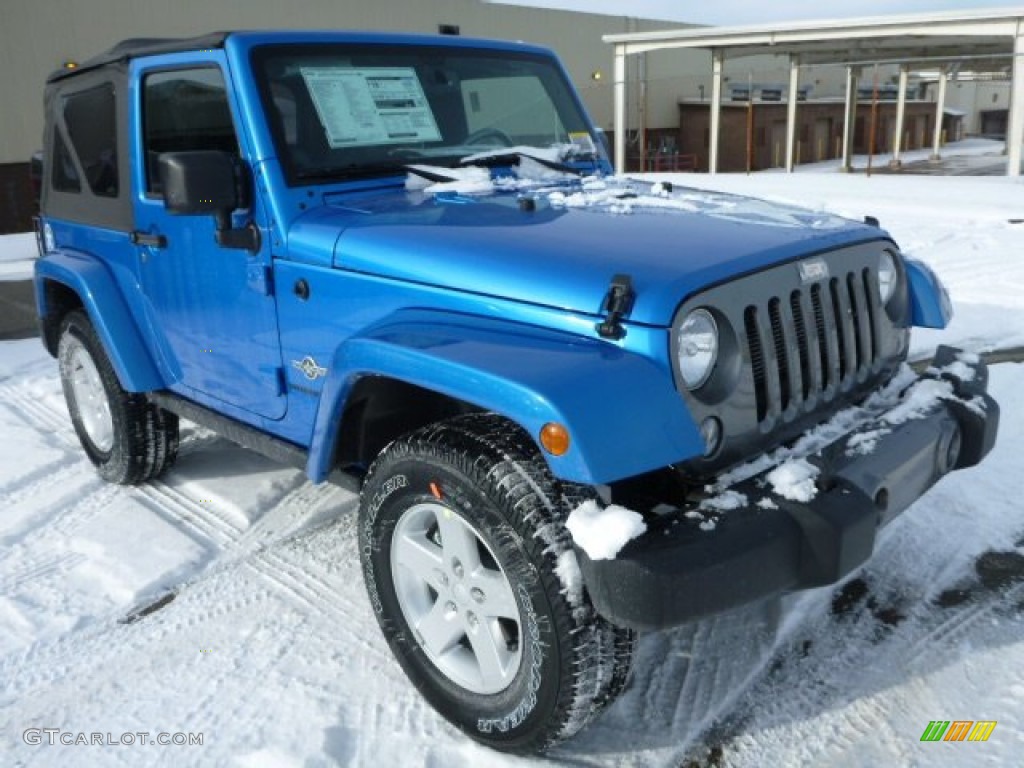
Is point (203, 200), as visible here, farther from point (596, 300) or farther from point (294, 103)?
point (596, 300)

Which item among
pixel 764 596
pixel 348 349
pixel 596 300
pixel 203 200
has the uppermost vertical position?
pixel 203 200

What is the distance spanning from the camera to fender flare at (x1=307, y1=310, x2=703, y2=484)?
202cm

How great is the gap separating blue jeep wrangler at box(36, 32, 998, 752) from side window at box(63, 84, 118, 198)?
0.04m

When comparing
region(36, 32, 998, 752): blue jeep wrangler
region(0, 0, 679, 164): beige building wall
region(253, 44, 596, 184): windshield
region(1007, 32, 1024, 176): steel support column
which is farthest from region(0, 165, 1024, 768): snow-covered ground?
region(1007, 32, 1024, 176): steel support column

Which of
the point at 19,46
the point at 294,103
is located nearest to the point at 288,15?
the point at 19,46

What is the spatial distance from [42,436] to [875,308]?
450cm

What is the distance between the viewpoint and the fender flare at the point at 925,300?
3.13 m

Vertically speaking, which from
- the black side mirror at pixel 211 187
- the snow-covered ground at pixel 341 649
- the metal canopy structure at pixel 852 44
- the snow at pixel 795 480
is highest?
the metal canopy structure at pixel 852 44

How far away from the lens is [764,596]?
2.17m

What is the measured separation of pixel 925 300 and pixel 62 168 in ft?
13.0

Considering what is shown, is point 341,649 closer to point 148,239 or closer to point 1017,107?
point 148,239

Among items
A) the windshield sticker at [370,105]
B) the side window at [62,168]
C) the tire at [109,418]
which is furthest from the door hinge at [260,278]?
the side window at [62,168]

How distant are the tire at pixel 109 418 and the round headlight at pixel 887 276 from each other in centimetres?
318

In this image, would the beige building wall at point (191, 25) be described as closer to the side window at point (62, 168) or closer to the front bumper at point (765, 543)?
the side window at point (62, 168)
